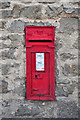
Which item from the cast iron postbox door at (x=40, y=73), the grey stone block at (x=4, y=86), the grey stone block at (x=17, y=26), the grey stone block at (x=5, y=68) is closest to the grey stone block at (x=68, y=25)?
the cast iron postbox door at (x=40, y=73)

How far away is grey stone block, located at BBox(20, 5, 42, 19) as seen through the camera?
276 centimetres

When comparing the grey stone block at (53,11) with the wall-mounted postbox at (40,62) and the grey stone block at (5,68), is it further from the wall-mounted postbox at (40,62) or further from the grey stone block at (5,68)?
the grey stone block at (5,68)

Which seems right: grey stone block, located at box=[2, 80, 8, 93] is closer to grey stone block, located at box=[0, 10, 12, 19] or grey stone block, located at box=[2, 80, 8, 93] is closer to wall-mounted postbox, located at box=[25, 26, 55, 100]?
wall-mounted postbox, located at box=[25, 26, 55, 100]

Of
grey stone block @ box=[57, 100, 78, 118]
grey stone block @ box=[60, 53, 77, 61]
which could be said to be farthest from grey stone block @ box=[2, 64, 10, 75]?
grey stone block @ box=[57, 100, 78, 118]

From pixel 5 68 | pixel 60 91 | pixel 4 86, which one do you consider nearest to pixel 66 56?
pixel 60 91

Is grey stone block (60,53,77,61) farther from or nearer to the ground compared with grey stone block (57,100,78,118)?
farther from the ground

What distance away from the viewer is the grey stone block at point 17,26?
279cm

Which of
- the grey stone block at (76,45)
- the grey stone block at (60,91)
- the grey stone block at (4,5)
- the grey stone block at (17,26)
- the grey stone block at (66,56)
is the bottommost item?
the grey stone block at (60,91)

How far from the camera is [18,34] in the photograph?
280 centimetres

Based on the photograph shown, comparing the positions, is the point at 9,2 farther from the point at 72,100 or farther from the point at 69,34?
the point at 72,100

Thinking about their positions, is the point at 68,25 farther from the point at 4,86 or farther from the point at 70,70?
the point at 4,86

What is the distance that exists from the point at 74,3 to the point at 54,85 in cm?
142

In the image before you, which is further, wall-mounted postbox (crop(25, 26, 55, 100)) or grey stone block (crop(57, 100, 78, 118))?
grey stone block (crop(57, 100, 78, 118))

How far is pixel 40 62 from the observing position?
2764 millimetres
